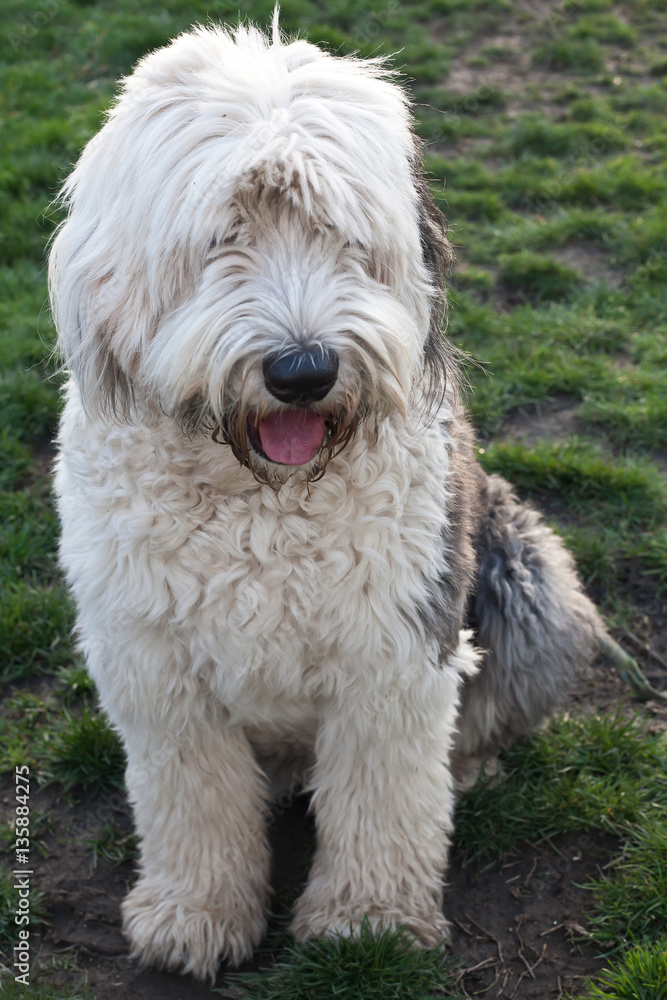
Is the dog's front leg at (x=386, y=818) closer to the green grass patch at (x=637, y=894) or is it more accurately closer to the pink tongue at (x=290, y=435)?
the green grass patch at (x=637, y=894)

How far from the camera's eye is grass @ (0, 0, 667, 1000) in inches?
112

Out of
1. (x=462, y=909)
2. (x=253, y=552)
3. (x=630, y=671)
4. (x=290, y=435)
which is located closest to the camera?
(x=290, y=435)

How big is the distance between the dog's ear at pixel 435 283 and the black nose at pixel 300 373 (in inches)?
16.3

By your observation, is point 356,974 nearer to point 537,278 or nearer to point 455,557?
point 455,557

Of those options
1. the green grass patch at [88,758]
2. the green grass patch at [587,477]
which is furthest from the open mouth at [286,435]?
the green grass patch at [587,477]

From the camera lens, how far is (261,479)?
209 centimetres

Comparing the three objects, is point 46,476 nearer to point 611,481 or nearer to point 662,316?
point 611,481

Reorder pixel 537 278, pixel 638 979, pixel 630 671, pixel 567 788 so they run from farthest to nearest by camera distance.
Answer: pixel 537 278 → pixel 630 671 → pixel 567 788 → pixel 638 979

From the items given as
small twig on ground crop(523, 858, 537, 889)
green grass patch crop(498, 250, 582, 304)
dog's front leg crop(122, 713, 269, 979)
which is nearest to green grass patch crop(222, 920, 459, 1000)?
dog's front leg crop(122, 713, 269, 979)

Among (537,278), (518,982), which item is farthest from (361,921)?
(537,278)

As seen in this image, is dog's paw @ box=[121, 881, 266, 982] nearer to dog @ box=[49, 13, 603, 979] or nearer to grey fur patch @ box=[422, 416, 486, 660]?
dog @ box=[49, 13, 603, 979]

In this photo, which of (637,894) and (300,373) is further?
(637,894)

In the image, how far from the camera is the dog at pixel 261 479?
1.91m

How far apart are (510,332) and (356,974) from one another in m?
2.90
